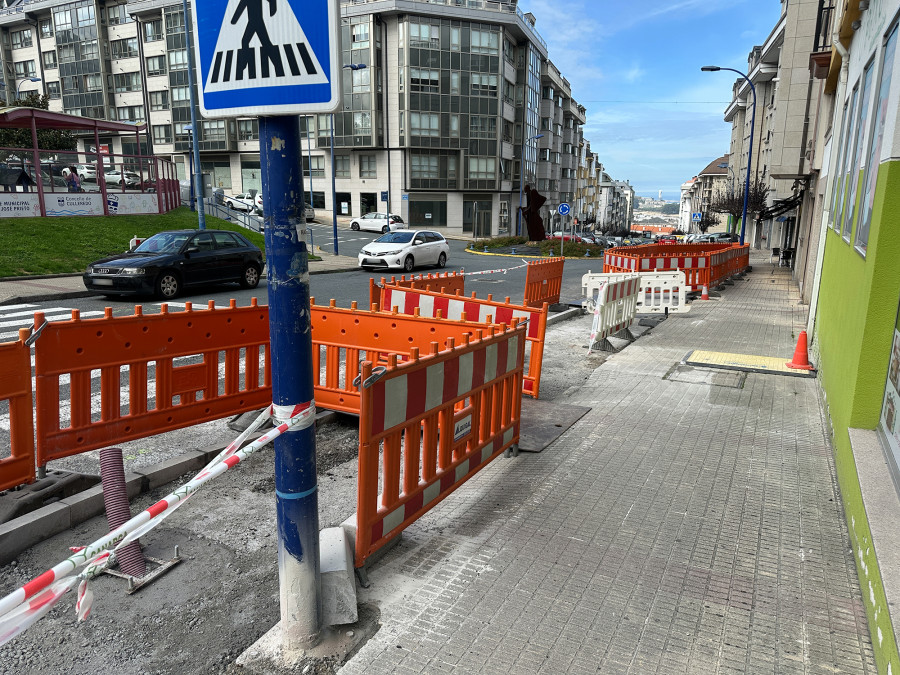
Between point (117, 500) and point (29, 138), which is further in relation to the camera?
point (29, 138)

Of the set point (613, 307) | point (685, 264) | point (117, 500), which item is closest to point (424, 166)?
point (685, 264)

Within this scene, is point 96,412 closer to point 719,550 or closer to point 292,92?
point 292,92

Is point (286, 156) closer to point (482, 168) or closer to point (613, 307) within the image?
point (613, 307)

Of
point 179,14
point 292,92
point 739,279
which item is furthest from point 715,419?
point 179,14

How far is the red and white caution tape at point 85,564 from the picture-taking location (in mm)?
1953

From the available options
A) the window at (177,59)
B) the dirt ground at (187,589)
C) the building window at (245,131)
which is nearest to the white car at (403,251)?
the dirt ground at (187,589)

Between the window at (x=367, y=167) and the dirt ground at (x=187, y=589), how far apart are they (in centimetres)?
5768

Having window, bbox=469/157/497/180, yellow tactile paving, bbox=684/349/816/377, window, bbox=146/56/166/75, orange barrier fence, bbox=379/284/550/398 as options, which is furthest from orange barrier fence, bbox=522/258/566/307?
window, bbox=146/56/166/75

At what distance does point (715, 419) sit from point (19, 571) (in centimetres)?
595

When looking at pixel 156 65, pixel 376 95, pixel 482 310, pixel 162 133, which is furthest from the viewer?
pixel 162 133

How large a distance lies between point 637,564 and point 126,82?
256ft

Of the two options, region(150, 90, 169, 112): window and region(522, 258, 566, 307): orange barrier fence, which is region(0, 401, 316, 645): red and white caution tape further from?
region(150, 90, 169, 112): window

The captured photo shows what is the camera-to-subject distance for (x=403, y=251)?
2312 cm

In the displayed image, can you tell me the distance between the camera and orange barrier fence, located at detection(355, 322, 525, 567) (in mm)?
3469
